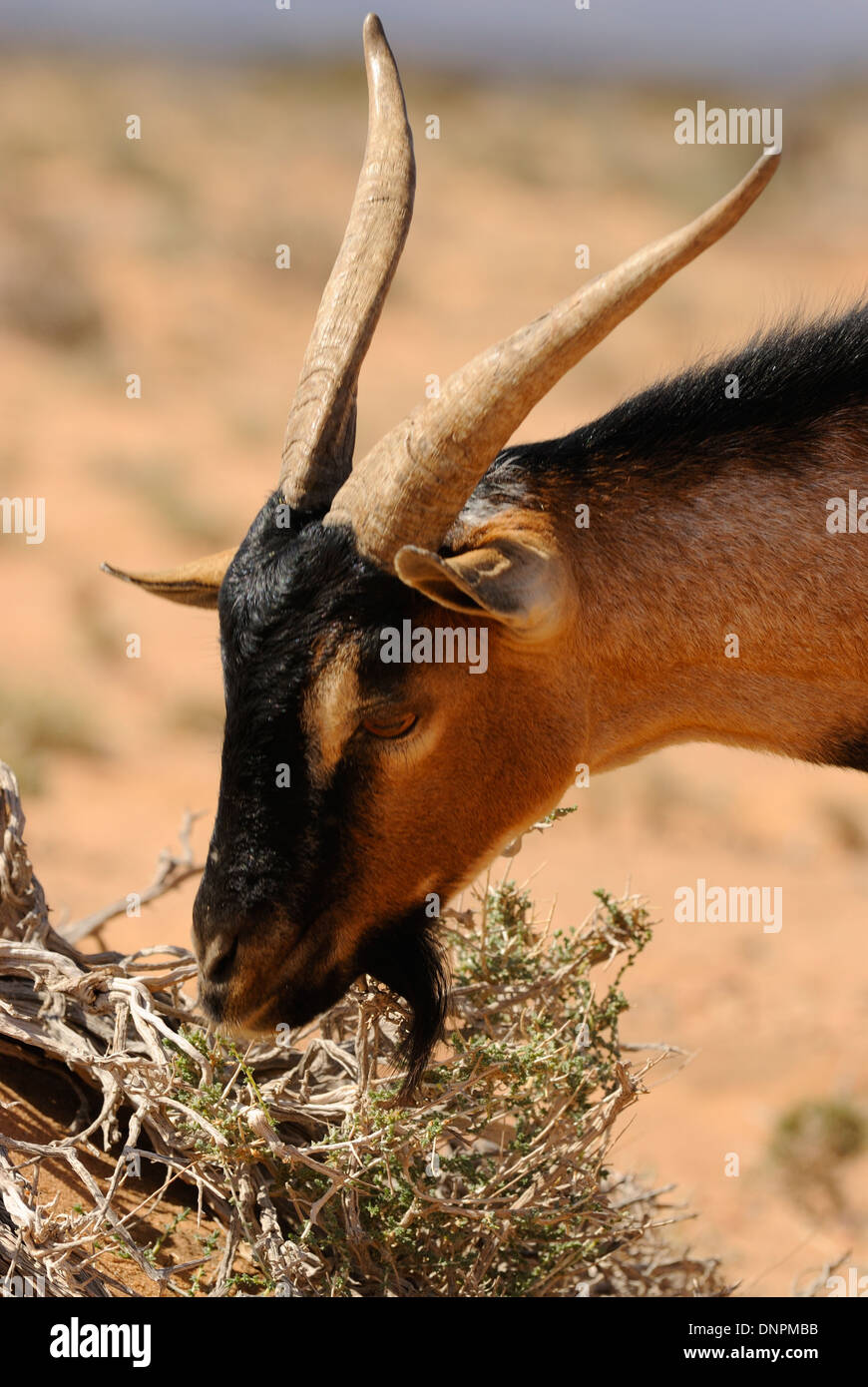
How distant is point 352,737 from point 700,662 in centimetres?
106

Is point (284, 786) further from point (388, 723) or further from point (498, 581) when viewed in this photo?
point (498, 581)

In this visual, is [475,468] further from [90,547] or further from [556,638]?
[90,547]

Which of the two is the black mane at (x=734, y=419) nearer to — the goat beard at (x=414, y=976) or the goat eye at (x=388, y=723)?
the goat eye at (x=388, y=723)

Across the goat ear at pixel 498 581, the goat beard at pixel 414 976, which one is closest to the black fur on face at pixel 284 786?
the goat beard at pixel 414 976

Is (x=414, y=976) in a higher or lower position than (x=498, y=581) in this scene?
lower

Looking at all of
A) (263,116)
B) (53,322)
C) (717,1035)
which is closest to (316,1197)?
(717,1035)

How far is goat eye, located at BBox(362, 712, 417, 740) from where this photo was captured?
3477 mm

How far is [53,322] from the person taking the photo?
2109cm

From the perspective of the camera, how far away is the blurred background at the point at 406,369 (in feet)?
27.5

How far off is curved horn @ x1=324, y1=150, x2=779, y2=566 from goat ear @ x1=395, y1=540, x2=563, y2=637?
0.53ft

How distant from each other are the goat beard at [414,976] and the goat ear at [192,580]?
1.15m

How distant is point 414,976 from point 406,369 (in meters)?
19.4

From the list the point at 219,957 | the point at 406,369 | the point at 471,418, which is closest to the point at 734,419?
the point at 471,418

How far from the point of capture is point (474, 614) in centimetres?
333
